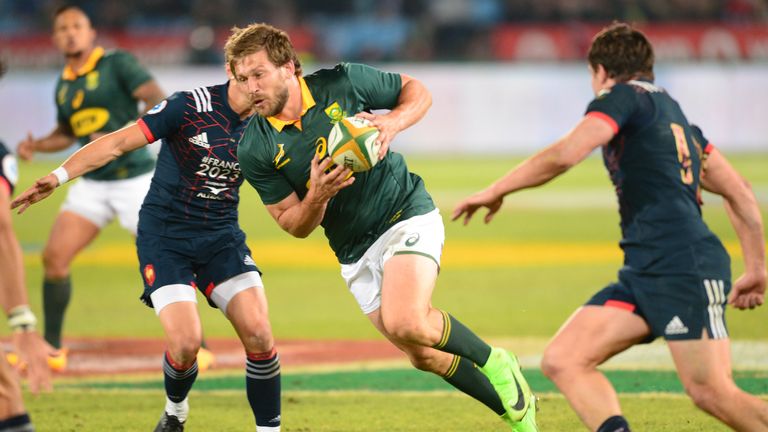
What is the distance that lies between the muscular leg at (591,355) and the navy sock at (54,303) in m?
5.53

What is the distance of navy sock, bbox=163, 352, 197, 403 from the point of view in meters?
6.73

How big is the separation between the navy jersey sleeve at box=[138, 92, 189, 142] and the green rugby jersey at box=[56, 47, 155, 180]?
10.6 ft

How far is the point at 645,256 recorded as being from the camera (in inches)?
210

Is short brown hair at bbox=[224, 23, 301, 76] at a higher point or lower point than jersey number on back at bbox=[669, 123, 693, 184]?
higher

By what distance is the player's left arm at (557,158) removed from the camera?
17.0 feet

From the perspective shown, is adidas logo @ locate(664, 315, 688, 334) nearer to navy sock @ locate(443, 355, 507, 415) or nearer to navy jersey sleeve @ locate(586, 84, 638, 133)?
navy jersey sleeve @ locate(586, 84, 638, 133)

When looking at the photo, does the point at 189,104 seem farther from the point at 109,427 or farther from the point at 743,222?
the point at 743,222

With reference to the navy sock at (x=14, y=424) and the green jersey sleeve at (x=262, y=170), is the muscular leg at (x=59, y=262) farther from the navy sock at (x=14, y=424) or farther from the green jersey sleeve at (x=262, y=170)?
the navy sock at (x=14, y=424)

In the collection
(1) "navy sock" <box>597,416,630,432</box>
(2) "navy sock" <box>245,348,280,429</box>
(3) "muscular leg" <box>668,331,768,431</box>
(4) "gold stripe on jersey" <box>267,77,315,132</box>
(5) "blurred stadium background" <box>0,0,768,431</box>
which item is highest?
(4) "gold stripe on jersey" <box>267,77,315,132</box>

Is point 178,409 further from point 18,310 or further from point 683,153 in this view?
point 683,153

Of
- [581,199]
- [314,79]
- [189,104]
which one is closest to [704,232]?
[314,79]

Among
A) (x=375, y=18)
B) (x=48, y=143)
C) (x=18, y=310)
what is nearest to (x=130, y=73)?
(x=48, y=143)

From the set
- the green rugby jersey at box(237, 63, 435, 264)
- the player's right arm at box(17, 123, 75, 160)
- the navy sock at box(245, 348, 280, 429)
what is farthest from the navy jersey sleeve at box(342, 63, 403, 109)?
the player's right arm at box(17, 123, 75, 160)

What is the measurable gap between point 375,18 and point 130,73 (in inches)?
894
